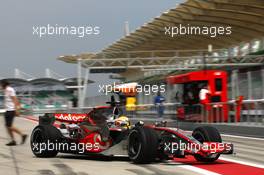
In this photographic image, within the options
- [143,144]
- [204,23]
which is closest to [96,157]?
[143,144]

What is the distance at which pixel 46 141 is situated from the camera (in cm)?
1036

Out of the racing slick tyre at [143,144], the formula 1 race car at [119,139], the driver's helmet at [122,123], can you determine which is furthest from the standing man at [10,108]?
the racing slick tyre at [143,144]

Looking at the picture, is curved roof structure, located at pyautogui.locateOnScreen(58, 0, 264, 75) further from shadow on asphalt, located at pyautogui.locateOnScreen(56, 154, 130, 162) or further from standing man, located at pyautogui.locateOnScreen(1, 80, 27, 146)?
shadow on asphalt, located at pyautogui.locateOnScreen(56, 154, 130, 162)

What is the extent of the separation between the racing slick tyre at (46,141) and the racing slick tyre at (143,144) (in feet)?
5.87

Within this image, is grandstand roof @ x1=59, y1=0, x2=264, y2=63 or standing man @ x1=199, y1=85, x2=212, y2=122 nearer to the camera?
standing man @ x1=199, y1=85, x2=212, y2=122

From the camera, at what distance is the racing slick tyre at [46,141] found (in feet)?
34.0

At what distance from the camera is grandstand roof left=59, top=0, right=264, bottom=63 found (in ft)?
104

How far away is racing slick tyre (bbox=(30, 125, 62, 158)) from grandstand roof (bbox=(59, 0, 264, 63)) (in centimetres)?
2092

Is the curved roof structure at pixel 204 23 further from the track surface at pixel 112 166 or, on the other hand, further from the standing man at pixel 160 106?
the track surface at pixel 112 166

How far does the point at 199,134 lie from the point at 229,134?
1029 cm

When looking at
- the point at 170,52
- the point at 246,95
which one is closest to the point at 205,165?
the point at 246,95

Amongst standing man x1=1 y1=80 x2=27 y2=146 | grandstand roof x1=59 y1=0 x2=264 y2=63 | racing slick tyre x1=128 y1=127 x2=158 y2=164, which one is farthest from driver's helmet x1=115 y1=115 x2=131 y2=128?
grandstand roof x1=59 y1=0 x2=264 y2=63

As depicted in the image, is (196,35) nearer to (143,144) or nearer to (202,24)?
(202,24)

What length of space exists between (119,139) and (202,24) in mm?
28533
